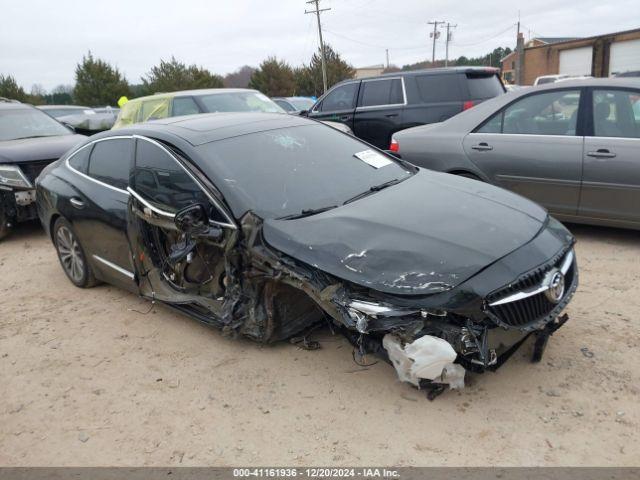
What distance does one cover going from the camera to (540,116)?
5367mm

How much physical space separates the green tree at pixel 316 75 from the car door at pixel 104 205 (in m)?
35.1

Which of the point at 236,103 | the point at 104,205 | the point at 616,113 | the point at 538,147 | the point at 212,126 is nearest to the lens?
the point at 212,126

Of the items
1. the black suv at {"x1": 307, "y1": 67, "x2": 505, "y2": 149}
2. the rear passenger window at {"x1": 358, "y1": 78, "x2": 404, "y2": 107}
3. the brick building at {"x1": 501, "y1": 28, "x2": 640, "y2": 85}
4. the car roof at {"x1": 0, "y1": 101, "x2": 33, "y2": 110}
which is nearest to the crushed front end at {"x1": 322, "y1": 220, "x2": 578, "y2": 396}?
the black suv at {"x1": 307, "y1": 67, "x2": 505, "y2": 149}

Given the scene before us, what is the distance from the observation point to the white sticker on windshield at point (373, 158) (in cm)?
417

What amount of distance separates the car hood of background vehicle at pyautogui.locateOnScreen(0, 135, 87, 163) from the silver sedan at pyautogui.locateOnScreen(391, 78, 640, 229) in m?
4.55

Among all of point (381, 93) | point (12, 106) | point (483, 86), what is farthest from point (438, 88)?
point (12, 106)

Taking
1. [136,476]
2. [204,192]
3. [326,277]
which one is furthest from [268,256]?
[136,476]

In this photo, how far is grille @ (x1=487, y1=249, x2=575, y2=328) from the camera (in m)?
2.70

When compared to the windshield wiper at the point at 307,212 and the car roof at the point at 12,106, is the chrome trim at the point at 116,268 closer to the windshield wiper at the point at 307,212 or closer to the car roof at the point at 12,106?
the windshield wiper at the point at 307,212

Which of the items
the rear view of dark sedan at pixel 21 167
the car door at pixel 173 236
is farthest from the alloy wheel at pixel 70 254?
the rear view of dark sedan at pixel 21 167

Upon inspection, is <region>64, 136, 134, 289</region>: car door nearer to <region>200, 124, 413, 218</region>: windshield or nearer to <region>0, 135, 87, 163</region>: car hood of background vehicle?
<region>200, 124, 413, 218</region>: windshield

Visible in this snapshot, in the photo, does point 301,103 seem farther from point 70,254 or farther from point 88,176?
point 88,176

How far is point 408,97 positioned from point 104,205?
5574 millimetres

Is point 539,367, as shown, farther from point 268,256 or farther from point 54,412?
point 54,412
